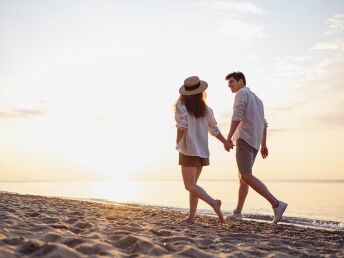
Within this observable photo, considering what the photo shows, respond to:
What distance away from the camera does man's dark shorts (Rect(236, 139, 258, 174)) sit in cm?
619

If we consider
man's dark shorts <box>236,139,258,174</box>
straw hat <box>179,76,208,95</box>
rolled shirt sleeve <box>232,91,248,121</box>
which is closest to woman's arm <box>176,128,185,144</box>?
straw hat <box>179,76,208,95</box>

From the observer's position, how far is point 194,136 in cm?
575

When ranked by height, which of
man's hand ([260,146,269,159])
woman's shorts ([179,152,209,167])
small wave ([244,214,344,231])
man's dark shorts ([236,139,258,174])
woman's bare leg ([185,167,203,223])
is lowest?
small wave ([244,214,344,231])

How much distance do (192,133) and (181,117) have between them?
28 cm

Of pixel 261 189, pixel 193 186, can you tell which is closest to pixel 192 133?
pixel 193 186

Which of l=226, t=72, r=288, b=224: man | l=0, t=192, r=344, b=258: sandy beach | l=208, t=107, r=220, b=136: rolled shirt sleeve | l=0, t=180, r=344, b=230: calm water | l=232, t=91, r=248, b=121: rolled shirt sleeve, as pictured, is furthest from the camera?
l=0, t=180, r=344, b=230: calm water

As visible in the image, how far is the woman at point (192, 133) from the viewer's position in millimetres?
5688

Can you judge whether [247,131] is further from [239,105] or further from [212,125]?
[212,125]

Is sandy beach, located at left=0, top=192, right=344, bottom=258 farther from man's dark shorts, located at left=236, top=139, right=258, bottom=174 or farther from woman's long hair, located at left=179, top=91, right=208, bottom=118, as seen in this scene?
woman's long hair, located at left=179, top=91, right=208, bottom=118

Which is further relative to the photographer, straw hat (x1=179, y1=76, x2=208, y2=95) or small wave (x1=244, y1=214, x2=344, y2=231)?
small wave (x1=244, y1=214, x2=344, y2=231)

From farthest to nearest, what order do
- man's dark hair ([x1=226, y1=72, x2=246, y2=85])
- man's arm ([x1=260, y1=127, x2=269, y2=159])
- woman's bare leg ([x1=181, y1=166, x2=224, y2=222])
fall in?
man's arm ([x1=260, y1=127, x2=269, y2=159])
man's dark hair ([x1=226, y1=72, x2=246, y2=85])
woman's bare leg ([x1=181, y1=166, x2=224, y2=222])

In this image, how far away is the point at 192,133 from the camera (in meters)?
5.75

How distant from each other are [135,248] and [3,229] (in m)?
1.41

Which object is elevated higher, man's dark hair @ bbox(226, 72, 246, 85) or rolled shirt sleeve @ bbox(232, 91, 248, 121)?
man's dark hair @ bbox(226, 72, 246, 85)
